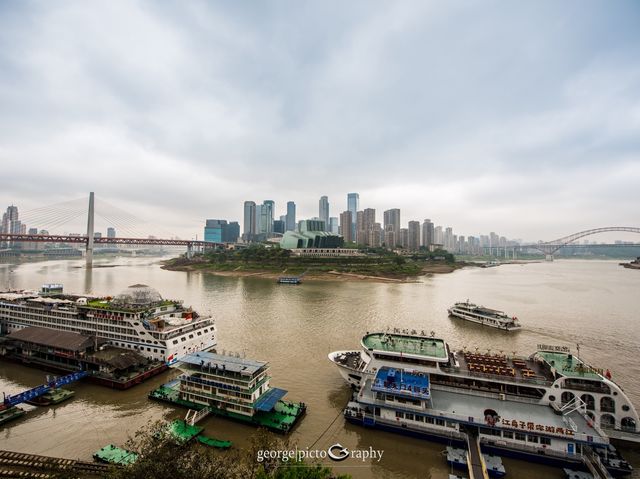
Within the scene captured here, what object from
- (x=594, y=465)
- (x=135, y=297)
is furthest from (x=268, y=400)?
(x=135, y=297)

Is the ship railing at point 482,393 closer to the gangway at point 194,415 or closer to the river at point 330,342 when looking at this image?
the river at point 330,342

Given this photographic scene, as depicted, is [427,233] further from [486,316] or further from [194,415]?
[194,415]

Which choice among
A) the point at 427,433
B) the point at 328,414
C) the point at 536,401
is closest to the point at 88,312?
the point at 328,414

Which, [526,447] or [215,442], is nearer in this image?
[526,447]

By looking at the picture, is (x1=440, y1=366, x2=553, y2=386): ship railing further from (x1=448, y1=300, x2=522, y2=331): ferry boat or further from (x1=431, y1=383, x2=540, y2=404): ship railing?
(x1=448, y1=300, x2=522, y2=331): ferry boat
